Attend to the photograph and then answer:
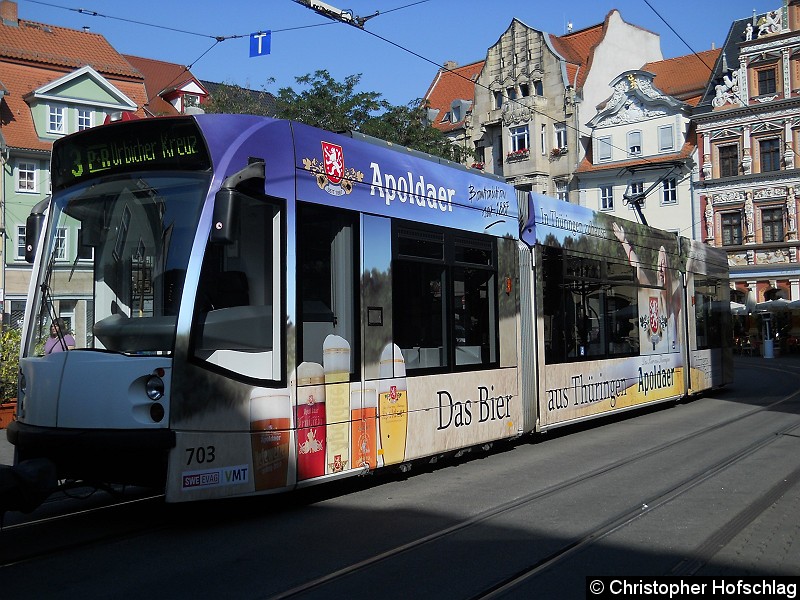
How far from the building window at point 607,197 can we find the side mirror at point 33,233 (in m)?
47.5

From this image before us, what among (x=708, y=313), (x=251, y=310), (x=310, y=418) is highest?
(x=708, y=313)

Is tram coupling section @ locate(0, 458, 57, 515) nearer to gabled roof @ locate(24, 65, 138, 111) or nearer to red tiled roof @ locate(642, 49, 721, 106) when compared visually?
gabled roof @ locate(24, 65, 138, 111)

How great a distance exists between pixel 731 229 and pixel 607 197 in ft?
24.8

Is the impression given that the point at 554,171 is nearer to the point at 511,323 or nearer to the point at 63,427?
the point at 511,323

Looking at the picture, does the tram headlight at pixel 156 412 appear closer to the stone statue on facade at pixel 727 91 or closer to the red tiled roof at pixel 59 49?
the red tiled roof at pixel 59 49

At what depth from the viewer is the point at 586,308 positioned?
1273 centimetres

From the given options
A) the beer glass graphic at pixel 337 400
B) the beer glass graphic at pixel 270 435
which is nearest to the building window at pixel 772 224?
the beer glass graphic at pixel 337 400

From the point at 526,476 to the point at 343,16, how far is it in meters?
7.00

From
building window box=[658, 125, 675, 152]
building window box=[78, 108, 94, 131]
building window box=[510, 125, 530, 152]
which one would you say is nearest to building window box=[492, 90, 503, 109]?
building window box=[510, 125, 530, 152]

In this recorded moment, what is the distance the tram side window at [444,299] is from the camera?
8.74 meters

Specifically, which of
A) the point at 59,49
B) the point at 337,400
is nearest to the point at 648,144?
the point at 59,49

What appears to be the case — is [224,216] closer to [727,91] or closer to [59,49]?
[59,49]

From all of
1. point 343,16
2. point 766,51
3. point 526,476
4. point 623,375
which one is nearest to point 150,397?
point 526,476

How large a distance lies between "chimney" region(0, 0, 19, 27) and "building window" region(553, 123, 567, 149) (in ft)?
98.1
